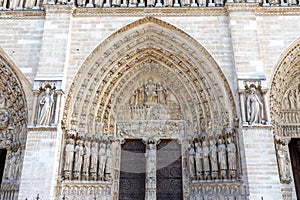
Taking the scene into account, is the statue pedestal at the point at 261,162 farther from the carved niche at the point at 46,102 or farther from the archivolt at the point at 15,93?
the archivolt at the point at 15,93

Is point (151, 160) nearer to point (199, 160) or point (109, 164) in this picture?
point (109, 164)

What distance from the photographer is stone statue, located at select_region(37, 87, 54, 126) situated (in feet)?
24.1

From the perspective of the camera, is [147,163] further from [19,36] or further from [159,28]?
[19,36]

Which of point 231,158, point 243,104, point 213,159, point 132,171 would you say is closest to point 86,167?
point 132,171

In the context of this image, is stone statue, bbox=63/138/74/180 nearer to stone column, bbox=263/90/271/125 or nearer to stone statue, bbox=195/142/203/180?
stone statue, bbox=195/142/203/180

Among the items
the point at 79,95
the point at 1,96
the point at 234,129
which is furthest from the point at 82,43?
the point at 234,129

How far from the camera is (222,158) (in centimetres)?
736

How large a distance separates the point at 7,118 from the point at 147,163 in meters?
4.06

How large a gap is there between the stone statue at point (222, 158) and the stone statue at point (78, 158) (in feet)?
11.2

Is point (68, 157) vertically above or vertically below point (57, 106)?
below

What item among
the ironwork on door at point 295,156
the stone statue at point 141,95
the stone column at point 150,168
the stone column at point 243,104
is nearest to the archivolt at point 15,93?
the stone statue at point 141,95

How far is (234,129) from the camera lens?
7.49 m

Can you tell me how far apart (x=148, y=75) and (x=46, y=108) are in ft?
10.5

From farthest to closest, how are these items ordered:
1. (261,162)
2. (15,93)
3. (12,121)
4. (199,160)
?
(12,121), (15,93), (199,160), (261,162)
